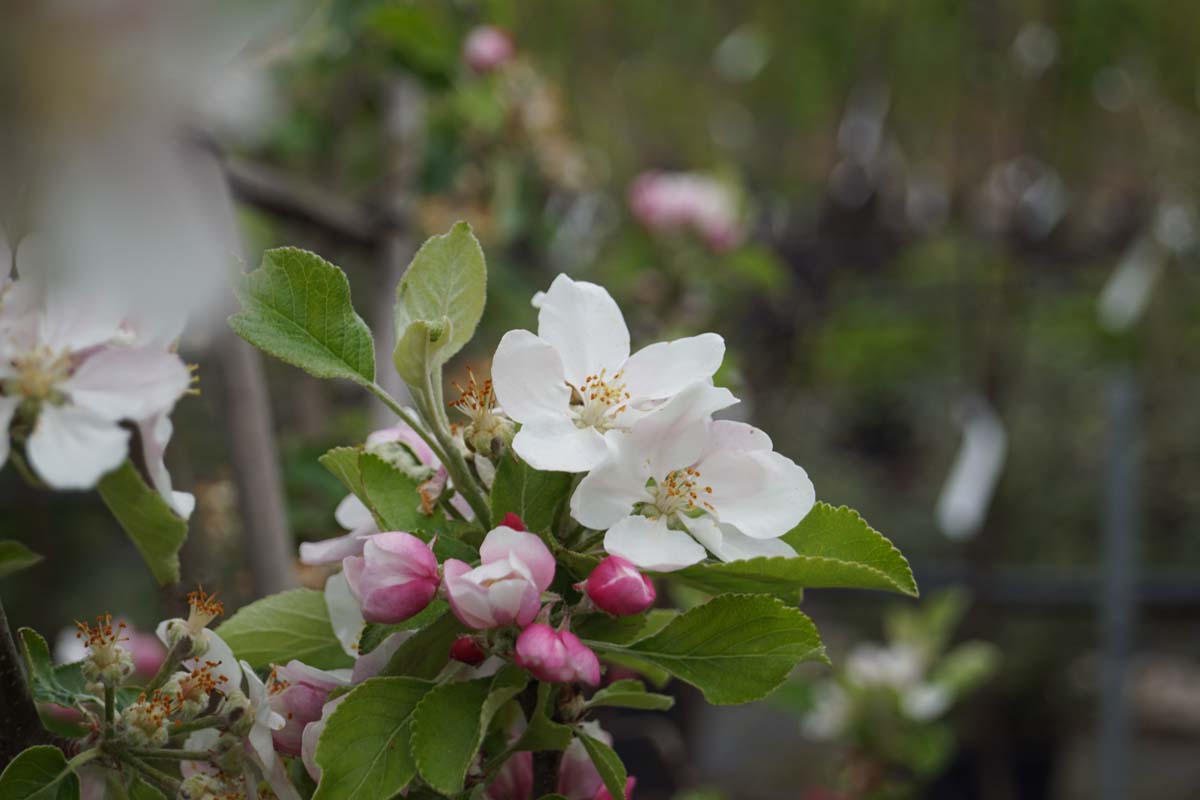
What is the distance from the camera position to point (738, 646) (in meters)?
0.41

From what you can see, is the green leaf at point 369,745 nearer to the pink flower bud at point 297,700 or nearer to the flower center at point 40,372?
the pink flower bud at point 297,700

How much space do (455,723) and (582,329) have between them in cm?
15

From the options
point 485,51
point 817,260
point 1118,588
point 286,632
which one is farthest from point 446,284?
point 817,260

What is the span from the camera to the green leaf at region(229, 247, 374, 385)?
1.31 feet

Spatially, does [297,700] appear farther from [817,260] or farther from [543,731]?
[817,260]

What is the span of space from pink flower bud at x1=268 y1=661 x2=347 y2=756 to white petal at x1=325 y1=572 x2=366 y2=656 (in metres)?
0.02

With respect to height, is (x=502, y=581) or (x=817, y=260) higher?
(x=817, y=260)

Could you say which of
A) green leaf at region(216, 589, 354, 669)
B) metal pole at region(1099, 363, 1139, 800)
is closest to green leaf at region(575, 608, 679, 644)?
green leaf at region(216, 589, 354, 669)

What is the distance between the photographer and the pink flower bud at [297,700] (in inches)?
16.1

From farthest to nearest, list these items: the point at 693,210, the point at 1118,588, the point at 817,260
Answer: the point at 817,260, the point at 1118,588, the point at 693,210

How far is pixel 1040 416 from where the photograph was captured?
10.3 ft

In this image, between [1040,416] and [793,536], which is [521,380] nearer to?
[793,536]

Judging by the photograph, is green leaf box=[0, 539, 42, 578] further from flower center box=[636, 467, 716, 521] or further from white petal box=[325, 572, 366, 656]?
flower center box=[636, 467, 716, 521]

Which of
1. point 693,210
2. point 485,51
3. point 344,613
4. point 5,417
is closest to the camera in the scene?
point 5,417
